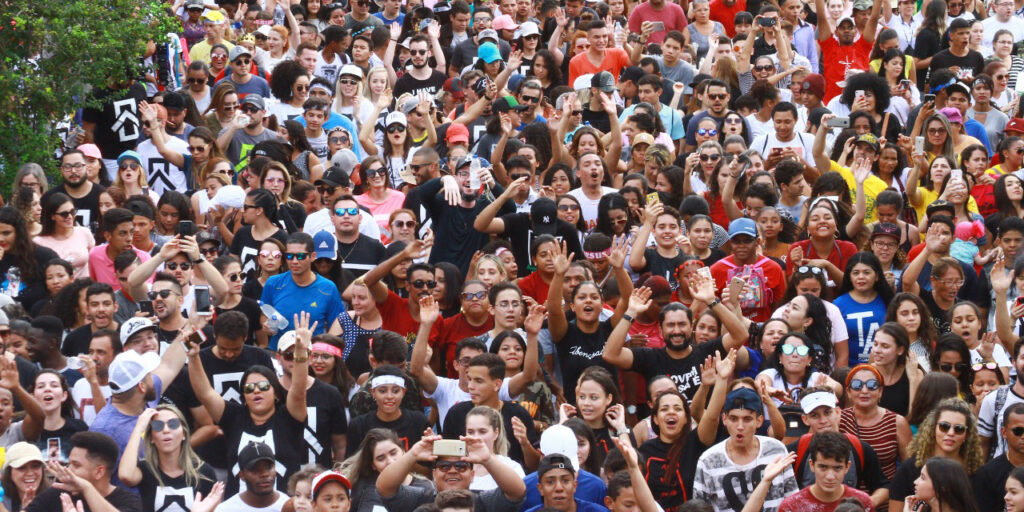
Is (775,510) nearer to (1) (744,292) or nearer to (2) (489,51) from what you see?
(1) (744,292)

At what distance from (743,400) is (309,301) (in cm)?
358

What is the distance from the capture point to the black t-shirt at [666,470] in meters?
10.6

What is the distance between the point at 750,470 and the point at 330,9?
33.7ft

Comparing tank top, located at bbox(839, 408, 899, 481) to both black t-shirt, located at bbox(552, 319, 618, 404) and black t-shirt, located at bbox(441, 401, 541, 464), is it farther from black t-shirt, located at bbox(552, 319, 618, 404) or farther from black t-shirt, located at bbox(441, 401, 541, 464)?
black t-shirt, located at bbox(441, 401, 541, 464)

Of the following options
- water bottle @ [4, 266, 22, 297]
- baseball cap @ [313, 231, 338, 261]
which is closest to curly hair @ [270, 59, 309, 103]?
baseball cap @ [313, 231, 338, 261]

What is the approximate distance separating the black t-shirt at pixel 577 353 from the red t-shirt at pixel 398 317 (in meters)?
1.16

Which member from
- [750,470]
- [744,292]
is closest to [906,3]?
[744,292]

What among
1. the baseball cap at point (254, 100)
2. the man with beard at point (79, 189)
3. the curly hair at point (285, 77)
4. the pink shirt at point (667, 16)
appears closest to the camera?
the man with beard at point (79, 189)

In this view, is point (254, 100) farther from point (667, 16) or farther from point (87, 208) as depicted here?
point (667, 16)

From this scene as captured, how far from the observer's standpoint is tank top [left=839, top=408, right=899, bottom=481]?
10.9 metres

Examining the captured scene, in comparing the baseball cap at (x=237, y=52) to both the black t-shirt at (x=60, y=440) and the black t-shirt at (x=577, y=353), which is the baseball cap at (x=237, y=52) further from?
the black t-shirt at (x=60, y=440)

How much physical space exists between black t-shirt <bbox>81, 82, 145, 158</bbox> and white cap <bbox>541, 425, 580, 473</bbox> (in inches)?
262

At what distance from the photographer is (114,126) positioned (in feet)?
51.2

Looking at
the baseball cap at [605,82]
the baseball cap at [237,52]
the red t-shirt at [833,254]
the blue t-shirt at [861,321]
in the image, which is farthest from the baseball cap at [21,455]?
the baseball cap at [605,82]
